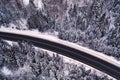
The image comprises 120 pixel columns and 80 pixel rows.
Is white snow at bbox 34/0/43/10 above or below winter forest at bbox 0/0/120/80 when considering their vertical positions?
above

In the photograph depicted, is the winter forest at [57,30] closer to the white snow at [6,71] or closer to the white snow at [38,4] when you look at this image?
the white snow at [38,4]

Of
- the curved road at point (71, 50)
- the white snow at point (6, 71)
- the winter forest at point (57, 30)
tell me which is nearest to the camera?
the curved road at point (71, 50)

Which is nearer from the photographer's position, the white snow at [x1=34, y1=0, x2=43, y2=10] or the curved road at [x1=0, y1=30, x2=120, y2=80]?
the curved road at [x1=0, y1=30, x2=120, y2=80]

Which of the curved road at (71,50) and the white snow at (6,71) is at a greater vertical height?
the curved road at (71,50)

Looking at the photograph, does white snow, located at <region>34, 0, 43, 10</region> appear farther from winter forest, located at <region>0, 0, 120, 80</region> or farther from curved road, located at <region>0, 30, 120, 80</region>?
curved road, located at <region>0, 30, 120, 80</region>

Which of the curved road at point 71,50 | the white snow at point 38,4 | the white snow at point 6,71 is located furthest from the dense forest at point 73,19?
the white snow at point 6,71

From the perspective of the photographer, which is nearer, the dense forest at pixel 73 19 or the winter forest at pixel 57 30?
the winter forest at pixel 57 30

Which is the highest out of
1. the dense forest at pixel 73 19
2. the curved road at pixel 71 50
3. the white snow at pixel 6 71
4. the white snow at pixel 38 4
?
the white snow at pixel 38 4

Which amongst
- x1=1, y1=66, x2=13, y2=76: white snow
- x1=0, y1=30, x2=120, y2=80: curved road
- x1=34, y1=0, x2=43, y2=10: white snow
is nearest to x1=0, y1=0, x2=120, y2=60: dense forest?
x1=34, y1=0, x2=43, y2=10: white snow

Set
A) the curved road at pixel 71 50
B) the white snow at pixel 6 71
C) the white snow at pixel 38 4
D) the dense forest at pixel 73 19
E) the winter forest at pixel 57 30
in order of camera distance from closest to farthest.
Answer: the curved road at pixel 71 50, the winter forest at pixel 57 30, the white snow at pixel 6 71, the dense forest at pixel 73 19, the white snow at pixel 38 4
